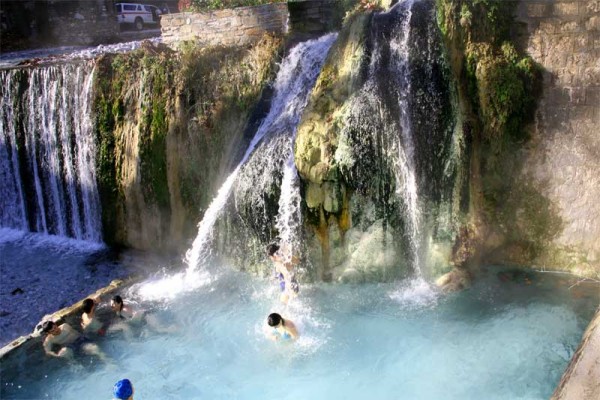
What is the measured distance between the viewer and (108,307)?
8.02 metres

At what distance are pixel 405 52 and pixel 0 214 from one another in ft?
34.2

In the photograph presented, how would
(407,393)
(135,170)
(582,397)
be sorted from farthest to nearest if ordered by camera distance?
(135,170) < (407,393) < (582,397)

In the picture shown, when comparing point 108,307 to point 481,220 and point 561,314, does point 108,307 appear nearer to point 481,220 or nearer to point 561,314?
point 481,220

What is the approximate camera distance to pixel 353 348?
21.8 ft

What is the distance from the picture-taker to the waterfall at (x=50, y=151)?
10992 mm

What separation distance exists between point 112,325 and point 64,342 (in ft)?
2.23

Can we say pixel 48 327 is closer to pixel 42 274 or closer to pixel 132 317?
pixel 132 317

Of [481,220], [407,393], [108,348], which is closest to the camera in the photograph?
[407,393]

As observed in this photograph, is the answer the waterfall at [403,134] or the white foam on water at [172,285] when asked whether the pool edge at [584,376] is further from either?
the white foam on water at [172,285]

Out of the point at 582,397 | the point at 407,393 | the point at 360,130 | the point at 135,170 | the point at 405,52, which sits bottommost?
the point at 407,393

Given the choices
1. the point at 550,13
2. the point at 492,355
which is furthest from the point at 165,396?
the point at 550,13

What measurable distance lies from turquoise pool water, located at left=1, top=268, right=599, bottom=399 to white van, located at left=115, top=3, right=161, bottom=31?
15.8 metres

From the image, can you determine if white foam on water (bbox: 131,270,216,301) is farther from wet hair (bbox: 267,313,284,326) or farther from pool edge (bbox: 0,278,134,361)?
wet hair (bbox: 267,313,284,326)

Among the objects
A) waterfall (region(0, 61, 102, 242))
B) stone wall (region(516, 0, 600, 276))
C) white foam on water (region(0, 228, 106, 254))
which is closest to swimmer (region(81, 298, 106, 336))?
white foam on water (region(0, 228, 106, 254))
